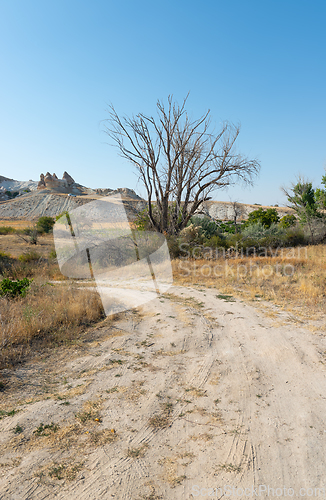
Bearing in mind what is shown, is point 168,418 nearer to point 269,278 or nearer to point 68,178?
point 269,278

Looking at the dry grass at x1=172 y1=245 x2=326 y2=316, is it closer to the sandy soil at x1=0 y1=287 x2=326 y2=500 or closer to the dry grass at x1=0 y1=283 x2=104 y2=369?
the sandy soil at x1=0 y1=287 x2=326 y2=500

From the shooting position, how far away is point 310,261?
12.1 m

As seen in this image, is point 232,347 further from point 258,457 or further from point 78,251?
point 78,251

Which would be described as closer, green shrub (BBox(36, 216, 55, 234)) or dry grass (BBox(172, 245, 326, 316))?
dry grass (BBox(172, 245, 326, 316))

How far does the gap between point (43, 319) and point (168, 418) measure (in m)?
3.69

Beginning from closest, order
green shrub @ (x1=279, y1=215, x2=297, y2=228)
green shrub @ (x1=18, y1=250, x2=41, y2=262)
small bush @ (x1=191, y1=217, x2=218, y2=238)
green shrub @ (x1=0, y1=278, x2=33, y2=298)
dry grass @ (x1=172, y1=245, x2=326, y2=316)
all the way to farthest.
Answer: green shrub @ (x1=0, y1=278, x2=33, y2=298), dry grass @ (x1=172, y1=245, x2=326, y2=316), green shrub @ (x1=18, y1=250, x2=41, y2=262), small bush @ (x1=191, y1=217, x2=218, y2=238), green shrub @ (x1=279, y1=215, x2=297, y2=228)

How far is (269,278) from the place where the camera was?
33.1ft

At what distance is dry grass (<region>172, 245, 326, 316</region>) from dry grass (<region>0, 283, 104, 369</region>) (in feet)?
14.4

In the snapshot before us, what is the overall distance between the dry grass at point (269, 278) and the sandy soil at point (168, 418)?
267 cm

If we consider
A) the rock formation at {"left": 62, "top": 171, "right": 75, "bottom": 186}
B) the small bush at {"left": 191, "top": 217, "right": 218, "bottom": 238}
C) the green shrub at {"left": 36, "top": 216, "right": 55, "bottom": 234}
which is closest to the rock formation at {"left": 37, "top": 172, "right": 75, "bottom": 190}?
the rock formation at {"left": 62, "top": 171, "right": 75, "bottom": 186}

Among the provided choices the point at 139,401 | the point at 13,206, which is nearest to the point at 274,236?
the point at 139,401

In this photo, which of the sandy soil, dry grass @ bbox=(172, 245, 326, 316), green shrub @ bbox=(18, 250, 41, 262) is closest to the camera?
the sandy soil

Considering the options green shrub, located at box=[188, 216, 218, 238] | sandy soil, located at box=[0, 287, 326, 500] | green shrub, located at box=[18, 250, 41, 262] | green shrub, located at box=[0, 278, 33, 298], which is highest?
green shrub, located at box=[188, 216, 218, 238]

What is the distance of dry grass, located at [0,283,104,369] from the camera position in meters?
4.79
